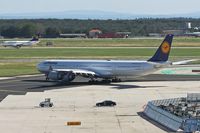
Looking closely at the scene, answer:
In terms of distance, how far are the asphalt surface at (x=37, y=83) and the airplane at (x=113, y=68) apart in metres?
1.66

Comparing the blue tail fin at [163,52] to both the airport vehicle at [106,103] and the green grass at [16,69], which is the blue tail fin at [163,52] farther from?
the green grass at [16,69]

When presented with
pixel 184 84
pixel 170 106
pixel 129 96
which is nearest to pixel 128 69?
pixel 184 84

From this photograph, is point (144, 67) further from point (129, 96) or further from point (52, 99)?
point (52, 99)

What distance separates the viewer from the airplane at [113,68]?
94.6m

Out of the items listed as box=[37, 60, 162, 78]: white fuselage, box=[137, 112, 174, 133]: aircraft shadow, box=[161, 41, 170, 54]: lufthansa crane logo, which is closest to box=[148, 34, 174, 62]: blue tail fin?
box=[161, 41, 170, 54]: lufthansa crane logo

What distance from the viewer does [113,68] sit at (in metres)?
96.1

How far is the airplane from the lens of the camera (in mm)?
94562

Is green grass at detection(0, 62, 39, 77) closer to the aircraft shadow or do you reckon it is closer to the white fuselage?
the white fuselage

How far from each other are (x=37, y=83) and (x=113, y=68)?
13.8 meters

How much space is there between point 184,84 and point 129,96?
17.8 m

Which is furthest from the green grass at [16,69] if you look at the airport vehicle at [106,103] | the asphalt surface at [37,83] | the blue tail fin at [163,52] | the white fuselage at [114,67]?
the airport vehicle at [106,103]

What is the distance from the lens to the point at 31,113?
65.4 meters

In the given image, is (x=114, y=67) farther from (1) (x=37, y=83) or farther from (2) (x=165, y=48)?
(1) (x=37, y=83)

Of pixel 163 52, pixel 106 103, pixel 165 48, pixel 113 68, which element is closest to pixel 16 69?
pixel 113 68
